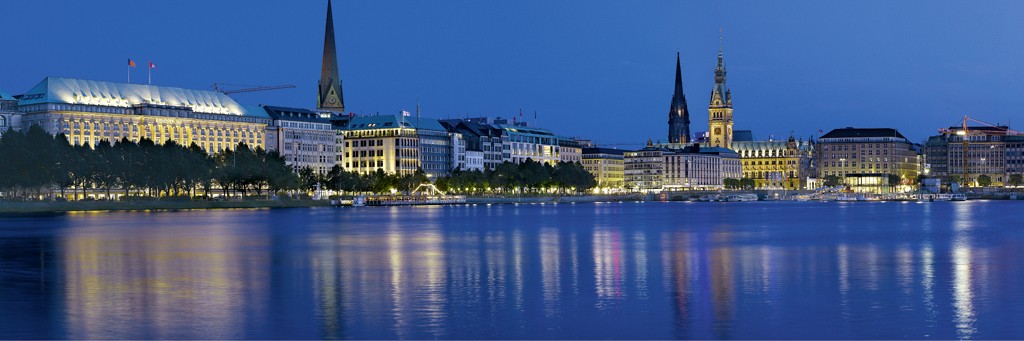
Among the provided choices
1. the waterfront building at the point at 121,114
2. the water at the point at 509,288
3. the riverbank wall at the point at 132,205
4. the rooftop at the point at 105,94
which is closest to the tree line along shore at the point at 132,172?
the riverbank wall at the point at 132,205

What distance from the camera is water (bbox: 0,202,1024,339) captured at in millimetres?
28625

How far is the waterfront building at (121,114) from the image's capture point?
567 feet

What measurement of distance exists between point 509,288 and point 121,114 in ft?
509

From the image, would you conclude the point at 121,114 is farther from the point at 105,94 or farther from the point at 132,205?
the point at 132,205

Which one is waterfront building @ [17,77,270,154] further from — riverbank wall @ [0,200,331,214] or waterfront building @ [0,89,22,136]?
A: riverbank wall @ [0,200,331,214]

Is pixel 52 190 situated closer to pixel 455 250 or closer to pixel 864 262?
pixel 455 250

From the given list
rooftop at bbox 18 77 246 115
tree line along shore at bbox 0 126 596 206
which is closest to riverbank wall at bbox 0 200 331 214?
tree line along shore at bbox 0 126 596 206

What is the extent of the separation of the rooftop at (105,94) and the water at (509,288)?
11174 cm

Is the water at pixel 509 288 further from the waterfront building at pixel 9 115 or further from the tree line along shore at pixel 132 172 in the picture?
the waterfront building at pixel 9 115

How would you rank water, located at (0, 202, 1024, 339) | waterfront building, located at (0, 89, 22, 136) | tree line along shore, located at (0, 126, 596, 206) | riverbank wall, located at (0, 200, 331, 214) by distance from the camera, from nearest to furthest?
1. water, located at (0, 202, 1024, 339)
2. tree line along shore, located at (0, 126, 596, 206)
3. riverbank wall, located at (0, 200, 331, 214)
4. waterfront building, located at (0, 89, 22, 136)

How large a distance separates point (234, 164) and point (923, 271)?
119601mm

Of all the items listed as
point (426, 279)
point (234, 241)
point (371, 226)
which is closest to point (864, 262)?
point (426, 279)

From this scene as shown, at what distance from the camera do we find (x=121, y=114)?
7146 inches

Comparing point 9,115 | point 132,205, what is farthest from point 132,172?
point 9,115
